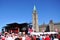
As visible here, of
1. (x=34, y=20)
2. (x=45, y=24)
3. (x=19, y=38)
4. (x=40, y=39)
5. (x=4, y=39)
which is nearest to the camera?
(x=19, y=38)

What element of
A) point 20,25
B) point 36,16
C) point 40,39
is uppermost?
point 36,16

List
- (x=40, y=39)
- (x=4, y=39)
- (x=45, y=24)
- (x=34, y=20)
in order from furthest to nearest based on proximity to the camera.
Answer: (x=45, y=24) < (x=34, y=20) < (x=40, y=39) < (x=4, y=39)

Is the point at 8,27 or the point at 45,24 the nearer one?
the point at 8,27

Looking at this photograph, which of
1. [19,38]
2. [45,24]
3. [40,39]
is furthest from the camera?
[45,24]

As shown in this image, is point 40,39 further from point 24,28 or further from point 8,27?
point 8,27

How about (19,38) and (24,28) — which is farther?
(24,28)

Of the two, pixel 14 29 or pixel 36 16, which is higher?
pixel 36 16

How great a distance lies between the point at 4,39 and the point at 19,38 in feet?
3.67

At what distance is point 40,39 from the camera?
14094mm

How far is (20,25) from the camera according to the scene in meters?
15.4

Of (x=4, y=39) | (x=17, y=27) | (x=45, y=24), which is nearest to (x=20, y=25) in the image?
(x=17, y=27)

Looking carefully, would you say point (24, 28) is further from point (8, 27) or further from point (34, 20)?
point (34, 20)

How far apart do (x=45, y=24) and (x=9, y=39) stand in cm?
9884

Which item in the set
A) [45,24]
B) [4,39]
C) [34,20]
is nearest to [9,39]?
[4,39]
